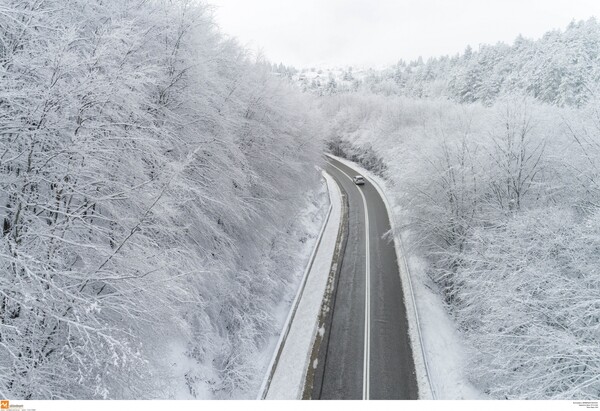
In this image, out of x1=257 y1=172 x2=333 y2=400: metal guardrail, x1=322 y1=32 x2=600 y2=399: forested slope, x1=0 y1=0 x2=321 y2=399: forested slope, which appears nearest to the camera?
x1=0 y1=0 x2=321 y2=399: forested slope

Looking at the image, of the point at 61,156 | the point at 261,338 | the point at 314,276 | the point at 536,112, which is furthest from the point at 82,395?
the point at 536,112

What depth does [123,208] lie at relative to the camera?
7.91 m

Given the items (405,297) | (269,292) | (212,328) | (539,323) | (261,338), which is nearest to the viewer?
(539,323)

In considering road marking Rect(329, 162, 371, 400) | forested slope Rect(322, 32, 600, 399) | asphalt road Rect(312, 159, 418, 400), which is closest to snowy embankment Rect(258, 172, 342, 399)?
asphalt road Rect(312, 159, 418, 400)

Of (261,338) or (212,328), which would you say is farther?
(261,338)

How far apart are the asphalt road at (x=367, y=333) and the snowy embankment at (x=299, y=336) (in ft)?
2.57

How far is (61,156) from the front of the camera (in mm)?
6285

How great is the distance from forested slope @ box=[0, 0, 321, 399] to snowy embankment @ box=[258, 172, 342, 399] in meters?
0.84

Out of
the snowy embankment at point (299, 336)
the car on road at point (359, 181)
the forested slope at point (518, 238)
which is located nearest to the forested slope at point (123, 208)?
the snowy embankment at point (299, 336)

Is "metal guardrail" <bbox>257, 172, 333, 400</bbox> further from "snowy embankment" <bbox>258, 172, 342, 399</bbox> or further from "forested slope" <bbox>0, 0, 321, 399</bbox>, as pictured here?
"forested slope" <bbox>0, 0, 321, 399</bbox>

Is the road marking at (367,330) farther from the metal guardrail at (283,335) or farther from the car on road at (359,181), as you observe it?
the car on road at (359,181)

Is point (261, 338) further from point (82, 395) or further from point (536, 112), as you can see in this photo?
point (536, 112)

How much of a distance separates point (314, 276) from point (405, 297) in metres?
5.61

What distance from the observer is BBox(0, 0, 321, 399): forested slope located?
563 centimetres
